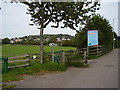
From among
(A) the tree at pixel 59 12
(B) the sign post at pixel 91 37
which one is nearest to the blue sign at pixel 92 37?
(B) the sign post at pixel 91 37

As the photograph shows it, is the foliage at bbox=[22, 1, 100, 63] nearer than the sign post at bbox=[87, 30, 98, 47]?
Yes

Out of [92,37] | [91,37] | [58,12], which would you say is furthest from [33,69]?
[92,37]

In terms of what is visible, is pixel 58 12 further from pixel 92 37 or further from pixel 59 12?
pixel 92 37

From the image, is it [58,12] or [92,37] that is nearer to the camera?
[58,12]

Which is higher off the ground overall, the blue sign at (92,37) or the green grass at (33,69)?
the blue sign at (92,37)

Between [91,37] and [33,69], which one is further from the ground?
[91,37]

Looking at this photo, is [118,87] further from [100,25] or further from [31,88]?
[100,25]

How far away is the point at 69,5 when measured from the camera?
8023mm

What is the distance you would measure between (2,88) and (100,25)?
48.7ft

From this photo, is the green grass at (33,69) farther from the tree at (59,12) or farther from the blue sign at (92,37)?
the blue sign at (92,37)

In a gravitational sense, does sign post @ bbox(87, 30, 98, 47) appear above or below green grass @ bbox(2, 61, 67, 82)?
above

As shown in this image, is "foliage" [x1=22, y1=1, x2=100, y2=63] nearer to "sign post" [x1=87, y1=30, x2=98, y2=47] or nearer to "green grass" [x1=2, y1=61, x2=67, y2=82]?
"green grass" [x1=2, y1=61, x2=67, y2=82]

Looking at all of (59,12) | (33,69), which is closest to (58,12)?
(59,12)

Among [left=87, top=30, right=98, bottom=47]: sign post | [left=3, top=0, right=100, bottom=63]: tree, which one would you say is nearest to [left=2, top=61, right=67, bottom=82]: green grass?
[left=3, top=0, right=100, bottom=63]: tree
